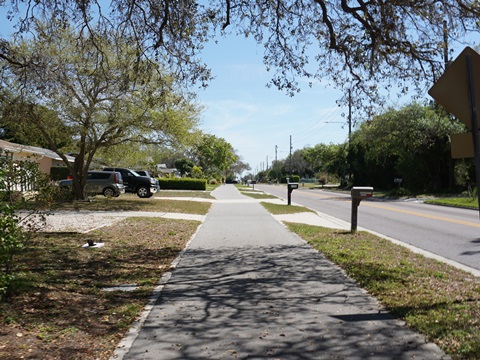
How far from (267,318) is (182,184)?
4299 centimetres

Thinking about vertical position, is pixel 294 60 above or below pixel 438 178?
above

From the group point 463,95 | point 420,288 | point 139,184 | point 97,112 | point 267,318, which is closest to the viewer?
point 463,95

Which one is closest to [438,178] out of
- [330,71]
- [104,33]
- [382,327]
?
[330,71]

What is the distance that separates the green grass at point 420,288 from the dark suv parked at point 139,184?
70.4ft

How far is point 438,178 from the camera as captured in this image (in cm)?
3975

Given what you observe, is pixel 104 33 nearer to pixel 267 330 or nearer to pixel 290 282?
pixel 290 282

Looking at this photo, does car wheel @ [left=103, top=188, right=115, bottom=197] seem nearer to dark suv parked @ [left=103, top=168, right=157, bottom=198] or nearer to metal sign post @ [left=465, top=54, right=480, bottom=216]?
dark suv parked @ [left=103, top=168, right=157, bottom=198]

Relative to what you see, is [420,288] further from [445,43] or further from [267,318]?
[445,43]

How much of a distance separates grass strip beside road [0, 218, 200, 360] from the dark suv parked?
19796 mm

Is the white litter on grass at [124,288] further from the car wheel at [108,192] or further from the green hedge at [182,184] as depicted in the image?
the green hedge at [182,184]

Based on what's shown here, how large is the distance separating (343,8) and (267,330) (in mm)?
7792

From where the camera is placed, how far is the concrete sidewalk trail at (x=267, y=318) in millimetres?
4395

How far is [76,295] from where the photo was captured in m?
6.32

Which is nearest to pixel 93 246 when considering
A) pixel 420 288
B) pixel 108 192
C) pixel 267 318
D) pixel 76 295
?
pixel 76 295
